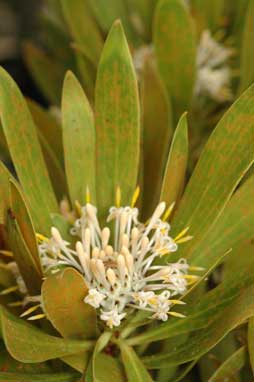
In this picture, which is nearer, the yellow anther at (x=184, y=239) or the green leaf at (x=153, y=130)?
the yellow anther at (x=184, y=239)

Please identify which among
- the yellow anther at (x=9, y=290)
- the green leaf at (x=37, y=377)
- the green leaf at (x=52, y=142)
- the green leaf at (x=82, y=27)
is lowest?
the green leaf at (x=37, y=377)

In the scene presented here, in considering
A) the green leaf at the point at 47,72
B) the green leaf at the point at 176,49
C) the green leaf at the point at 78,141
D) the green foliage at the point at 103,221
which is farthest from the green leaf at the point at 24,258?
the green leaf at the point at 47,72

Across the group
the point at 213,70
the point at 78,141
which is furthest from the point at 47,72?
the point at 78,141

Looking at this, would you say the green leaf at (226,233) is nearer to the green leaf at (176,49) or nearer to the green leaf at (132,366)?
the green leaf at (132,366)

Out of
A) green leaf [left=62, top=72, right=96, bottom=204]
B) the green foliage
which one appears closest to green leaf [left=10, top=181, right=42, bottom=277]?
the green foliage

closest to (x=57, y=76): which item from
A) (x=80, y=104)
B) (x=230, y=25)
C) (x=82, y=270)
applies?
(x=230, y=25)

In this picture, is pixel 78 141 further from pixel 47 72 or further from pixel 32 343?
pixel 47 72

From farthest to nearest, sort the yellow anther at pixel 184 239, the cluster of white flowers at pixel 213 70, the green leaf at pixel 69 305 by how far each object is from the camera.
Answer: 1. the cluster of white flowers at pixel 213 70
2. the yellow anther at pixel 184 239
3. the green leaf at pixel 69 305
